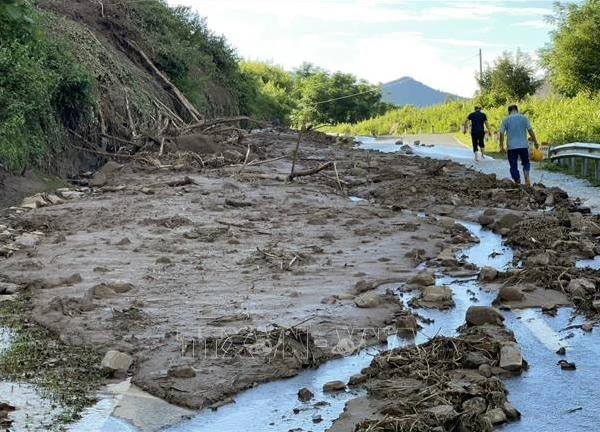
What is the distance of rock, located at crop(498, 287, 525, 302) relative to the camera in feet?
28.5

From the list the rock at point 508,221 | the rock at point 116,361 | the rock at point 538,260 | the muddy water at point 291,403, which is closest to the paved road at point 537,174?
the rock at point 508,221

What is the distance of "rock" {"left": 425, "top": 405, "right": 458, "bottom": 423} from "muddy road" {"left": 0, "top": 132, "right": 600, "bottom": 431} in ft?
0.05

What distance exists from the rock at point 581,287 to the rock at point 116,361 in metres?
4.52

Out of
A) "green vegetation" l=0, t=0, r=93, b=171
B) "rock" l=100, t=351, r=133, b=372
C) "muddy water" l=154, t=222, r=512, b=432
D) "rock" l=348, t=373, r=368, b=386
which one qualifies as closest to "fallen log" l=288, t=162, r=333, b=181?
"green vegetation" l=0, t=0, r=93, b=171

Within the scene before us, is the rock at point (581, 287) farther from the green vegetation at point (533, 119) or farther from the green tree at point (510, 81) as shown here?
the green tree at point (510, 81)

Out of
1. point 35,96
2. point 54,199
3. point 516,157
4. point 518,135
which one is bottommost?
point 54,199

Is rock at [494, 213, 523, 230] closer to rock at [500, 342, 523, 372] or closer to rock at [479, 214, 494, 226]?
rock at [479, 214, 494, 226]

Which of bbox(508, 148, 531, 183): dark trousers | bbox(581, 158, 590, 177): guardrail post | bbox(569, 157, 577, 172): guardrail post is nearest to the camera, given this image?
bbox(508, 148, 531, 183): dark trousers

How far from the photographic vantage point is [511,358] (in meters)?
6.54

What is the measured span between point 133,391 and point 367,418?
1.85 m

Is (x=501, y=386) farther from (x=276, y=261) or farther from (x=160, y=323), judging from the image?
(x=276, y=261)

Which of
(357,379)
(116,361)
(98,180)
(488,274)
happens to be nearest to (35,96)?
(98,180)

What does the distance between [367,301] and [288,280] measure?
5.21 ft

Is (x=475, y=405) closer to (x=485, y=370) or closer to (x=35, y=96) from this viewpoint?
(x=485, y=370)
